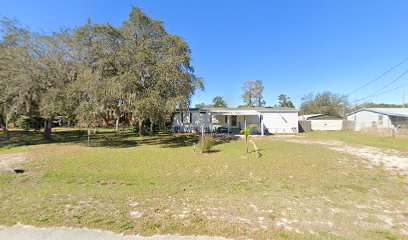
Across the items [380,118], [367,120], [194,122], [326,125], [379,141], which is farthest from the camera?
[326,125]

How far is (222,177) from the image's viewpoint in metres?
5.99

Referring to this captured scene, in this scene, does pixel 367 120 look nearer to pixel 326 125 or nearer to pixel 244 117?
pixel 326 125

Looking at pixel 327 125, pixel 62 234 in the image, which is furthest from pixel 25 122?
pixel 327 125

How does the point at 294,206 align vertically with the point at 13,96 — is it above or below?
below

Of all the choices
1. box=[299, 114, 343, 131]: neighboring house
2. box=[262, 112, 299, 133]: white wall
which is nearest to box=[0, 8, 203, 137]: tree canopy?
box=[262, 112, 299, 133]: white wall

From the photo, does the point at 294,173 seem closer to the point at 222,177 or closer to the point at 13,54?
the point at 222,177

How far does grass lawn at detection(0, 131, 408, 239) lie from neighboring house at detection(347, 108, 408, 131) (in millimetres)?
18713

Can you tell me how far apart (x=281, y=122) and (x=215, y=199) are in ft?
67.0

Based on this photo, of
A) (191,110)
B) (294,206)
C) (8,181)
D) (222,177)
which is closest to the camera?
(294,206)

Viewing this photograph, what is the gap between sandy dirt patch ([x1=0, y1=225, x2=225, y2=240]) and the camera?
2.81 m

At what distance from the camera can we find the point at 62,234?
292 centimetres

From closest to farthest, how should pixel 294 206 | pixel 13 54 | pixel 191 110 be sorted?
pixel 294 206, pixel 13 54, pixel 191 110

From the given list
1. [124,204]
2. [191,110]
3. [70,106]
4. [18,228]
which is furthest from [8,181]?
[191,110]

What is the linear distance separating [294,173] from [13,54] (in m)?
16.2
